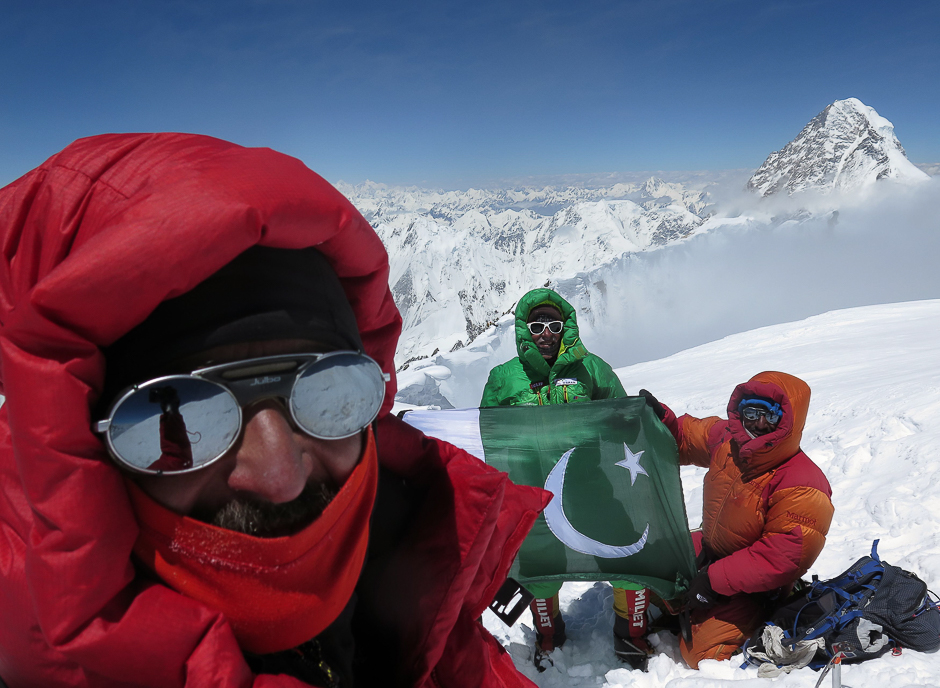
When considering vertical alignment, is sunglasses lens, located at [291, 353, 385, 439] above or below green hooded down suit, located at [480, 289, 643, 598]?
above

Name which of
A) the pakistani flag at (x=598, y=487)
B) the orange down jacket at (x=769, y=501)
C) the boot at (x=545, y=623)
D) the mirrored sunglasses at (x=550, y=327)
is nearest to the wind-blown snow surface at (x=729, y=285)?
the mirrored sunglasses at (x=550, y=327)

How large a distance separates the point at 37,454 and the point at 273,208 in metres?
0.46

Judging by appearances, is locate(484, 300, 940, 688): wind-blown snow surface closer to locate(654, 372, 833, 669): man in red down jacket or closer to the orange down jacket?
locate(654, 372, 833, 669): man in red down jacket

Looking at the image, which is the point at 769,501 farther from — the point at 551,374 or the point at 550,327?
the point at 550,327

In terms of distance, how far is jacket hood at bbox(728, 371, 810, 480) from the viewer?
3391 mm

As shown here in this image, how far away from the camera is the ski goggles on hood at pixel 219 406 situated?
82 cm

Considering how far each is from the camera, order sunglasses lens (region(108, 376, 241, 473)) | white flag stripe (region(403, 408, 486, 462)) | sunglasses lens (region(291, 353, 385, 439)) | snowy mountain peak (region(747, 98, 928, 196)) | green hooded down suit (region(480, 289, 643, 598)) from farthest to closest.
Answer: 1. snowy mountain peak (region(747, 98, 928, 196))
2. green hooded down suit (region(480, 289, 643, 598))
3. white flag stripe (region(403, 408, 486, 462))
4. sunglasses lens (region(291, 353, 385, 439))
5. sunglasses lens (region(108, 376, 241, 473))

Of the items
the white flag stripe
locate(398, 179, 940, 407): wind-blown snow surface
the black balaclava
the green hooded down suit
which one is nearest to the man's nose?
the black balaclava

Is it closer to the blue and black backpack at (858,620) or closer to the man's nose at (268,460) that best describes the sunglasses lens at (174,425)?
the man's nose at (268,460)

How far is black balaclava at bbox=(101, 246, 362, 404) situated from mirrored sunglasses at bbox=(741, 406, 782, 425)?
3.28 meters

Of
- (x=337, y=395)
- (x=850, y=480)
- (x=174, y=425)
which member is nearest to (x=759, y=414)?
(x=850, y=480)

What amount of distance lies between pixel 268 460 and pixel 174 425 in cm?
A: 16

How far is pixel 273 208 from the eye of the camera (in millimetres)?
822

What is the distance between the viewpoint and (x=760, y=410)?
138 inches
